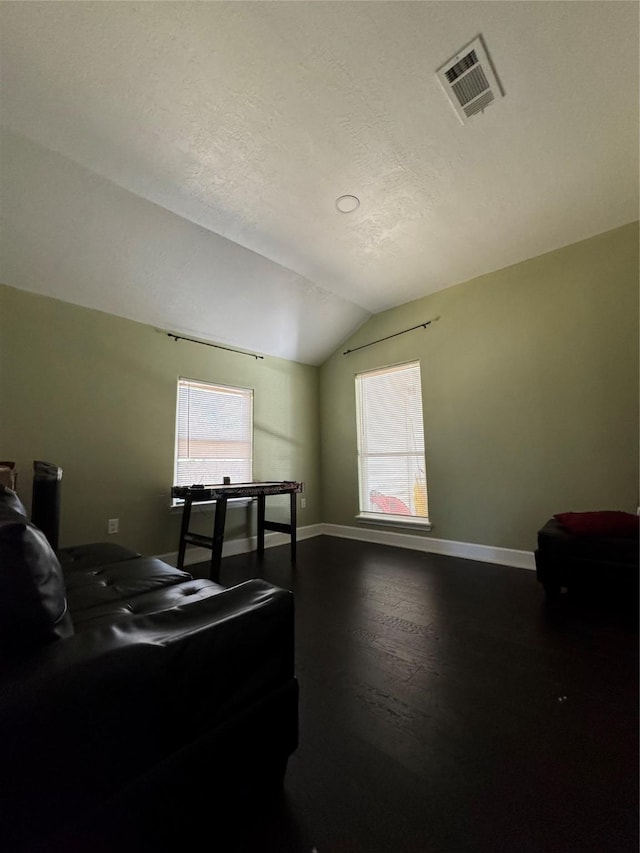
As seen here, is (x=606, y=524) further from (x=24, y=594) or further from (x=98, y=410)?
(x=98, y=410)

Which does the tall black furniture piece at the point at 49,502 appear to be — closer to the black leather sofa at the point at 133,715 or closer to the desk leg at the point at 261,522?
the black leather sofa at the point at 133,715

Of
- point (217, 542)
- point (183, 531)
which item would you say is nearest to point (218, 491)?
point (217, 542)

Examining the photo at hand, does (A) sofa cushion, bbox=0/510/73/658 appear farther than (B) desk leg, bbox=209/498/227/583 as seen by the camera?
No

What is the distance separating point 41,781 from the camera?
1.87 feet

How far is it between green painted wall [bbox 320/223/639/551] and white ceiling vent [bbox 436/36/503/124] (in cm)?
163

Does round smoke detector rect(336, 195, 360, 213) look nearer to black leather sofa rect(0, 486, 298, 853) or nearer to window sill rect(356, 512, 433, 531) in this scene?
black leather sofa rect(0, 486, 298, 853)

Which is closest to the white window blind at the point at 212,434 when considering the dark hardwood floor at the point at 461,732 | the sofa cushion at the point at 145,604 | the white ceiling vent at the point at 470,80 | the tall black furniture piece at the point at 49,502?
the tall black furniture piece at the point at 49,502

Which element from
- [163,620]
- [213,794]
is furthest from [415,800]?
[163,620]

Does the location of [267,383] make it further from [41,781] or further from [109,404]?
[41,781]

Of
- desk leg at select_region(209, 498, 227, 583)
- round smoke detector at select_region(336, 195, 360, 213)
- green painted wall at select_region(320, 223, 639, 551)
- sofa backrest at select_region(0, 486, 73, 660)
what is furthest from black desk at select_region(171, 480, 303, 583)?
round smoke detector at select_region(336, 195, 360, 213)

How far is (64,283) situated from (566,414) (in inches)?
160

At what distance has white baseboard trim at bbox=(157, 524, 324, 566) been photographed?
3.06m

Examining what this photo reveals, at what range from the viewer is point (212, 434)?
11.5 ft

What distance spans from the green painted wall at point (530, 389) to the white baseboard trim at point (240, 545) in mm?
1593
